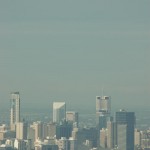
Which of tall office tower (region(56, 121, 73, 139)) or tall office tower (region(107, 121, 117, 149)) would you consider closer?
tall office tower (region(107, 121, 117, 149))

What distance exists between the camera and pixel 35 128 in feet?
99.9

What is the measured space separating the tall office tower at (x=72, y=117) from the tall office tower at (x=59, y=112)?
257 mm

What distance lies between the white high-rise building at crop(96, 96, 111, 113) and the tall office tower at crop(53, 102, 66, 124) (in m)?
1.15

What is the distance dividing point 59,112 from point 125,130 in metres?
2.22

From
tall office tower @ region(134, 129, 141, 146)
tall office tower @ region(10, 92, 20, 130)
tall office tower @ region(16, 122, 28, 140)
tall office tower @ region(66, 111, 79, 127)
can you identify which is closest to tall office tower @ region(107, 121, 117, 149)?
tall office tower @ region(134, 129, 141, 146)

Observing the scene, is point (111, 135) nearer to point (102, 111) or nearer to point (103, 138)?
point (102, 111)

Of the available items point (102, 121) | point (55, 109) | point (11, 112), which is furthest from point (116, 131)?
Result: point (11, 112)

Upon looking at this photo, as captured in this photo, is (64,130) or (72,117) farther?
(64,130)

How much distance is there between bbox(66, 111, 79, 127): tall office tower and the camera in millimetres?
29209

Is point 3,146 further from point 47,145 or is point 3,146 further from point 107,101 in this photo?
point 107,101

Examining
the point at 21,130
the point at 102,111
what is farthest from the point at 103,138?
the point at 21,130

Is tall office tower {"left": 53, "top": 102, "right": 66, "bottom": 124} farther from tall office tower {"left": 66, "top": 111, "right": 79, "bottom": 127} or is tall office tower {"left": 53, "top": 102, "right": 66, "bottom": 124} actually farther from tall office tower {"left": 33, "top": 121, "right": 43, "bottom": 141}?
tall office tower {"left": 33, "top": 121, "right": 43, "bottom": 141}

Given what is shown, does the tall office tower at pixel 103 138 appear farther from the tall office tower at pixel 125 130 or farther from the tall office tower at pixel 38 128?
the tall office tower at pixel 38 128

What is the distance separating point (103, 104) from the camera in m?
32.4
